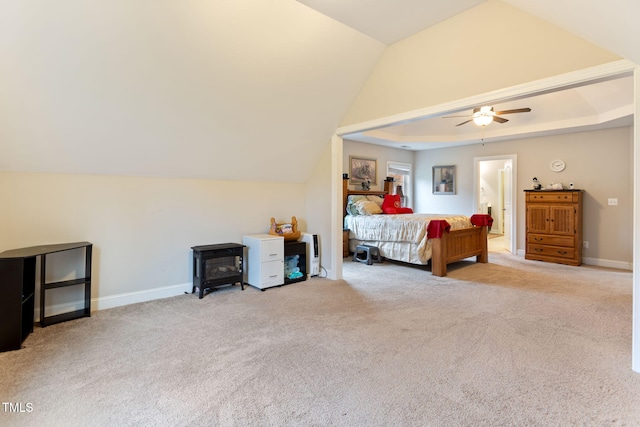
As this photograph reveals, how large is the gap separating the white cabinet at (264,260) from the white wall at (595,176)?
16.7 feet

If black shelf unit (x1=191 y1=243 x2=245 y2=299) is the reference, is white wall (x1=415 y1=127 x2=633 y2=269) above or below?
above

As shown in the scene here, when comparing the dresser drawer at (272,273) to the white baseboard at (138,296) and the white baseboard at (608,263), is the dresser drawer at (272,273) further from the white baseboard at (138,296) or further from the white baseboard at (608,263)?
the white baseboard at (608,263)

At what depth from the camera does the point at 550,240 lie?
5.59 metres

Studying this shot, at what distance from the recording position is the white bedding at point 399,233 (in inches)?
193

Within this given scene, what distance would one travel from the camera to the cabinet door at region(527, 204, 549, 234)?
5.63 meters

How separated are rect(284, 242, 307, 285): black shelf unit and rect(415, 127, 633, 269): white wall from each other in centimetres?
465

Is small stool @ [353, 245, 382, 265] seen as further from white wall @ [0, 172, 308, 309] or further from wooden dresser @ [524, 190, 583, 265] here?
wooden dresser @ [524, 190, 583, 265]

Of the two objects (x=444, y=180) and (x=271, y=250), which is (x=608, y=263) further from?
(x=271, y=250)

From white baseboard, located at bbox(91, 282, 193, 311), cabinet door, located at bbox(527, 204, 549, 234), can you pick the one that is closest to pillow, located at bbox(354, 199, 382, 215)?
cabinet door, located at bbox(527, 204, 549, 234)

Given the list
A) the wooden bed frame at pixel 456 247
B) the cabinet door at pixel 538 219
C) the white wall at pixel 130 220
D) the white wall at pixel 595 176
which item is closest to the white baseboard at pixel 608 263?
the white wall at pixel 595 176

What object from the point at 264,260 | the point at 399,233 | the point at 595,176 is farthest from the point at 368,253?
the point at 595,176

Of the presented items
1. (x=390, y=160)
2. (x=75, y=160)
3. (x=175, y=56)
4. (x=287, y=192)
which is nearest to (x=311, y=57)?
(x=175, y=56)

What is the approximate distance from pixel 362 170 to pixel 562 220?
146 inches

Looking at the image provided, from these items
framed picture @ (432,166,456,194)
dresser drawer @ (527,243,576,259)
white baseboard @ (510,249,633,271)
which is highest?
framed picture @ (432,166,456,194)
